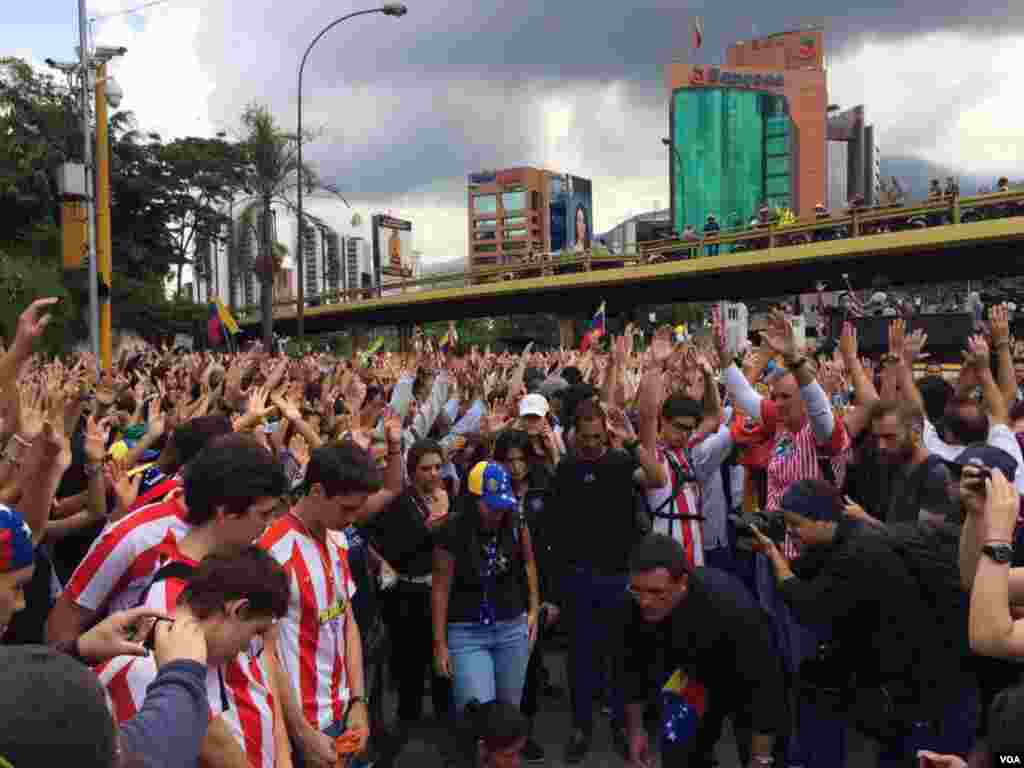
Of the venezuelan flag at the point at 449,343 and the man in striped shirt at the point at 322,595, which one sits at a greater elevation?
the venezuelan flag at the point at 449,343

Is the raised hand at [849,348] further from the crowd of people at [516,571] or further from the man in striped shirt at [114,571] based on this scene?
the man in striped shirt at [114,571]

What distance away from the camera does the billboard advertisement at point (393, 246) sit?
113 metres

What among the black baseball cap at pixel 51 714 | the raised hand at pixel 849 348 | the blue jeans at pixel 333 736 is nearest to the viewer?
the black baseball cap at pixel 51 714

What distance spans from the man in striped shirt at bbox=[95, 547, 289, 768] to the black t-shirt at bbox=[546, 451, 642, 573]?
9.62 ft

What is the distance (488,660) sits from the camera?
471 cm

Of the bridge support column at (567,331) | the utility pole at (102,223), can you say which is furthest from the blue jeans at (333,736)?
the bridge support column at (567,331)

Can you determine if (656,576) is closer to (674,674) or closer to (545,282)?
(674,674)

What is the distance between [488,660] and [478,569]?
439 mm

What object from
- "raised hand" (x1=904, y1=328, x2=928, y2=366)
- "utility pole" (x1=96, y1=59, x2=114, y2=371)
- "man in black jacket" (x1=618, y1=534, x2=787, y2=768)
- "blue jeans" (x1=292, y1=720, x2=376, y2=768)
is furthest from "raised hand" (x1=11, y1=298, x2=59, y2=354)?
"utility pole" (x1=96, y1=59, x2=114, y2=371)

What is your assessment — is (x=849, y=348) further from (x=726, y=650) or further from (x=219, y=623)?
(x=219, y=623)

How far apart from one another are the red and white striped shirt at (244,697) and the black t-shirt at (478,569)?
1918 millimetres

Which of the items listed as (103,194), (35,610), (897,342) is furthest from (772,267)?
(35,610)

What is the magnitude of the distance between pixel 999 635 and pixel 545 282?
1149 inches

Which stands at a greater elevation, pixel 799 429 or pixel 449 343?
pixel 449 343
